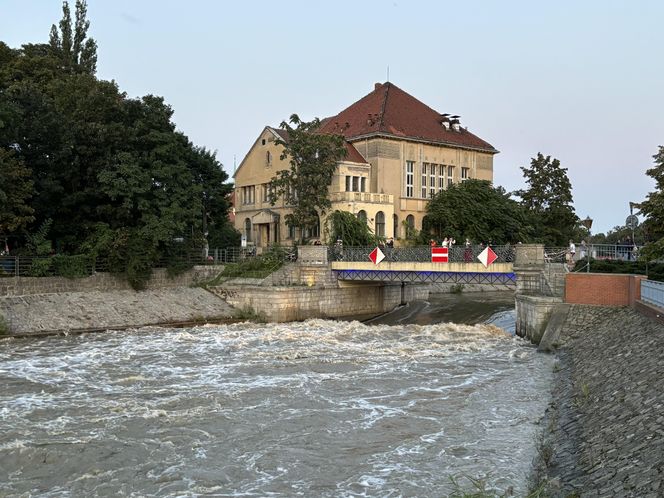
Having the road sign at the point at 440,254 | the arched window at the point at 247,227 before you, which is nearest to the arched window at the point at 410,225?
the arched window at the point at 247,227

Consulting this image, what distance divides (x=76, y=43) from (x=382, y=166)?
107ft

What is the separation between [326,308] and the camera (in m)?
42.5

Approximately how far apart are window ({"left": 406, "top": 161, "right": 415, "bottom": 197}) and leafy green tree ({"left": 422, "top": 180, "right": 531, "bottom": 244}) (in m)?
2.22

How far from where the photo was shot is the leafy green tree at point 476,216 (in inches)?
2149

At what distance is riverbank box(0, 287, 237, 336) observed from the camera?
32.4 metres

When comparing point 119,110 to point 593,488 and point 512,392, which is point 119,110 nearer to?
point 512,392

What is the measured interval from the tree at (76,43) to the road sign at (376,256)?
3849 centimetres

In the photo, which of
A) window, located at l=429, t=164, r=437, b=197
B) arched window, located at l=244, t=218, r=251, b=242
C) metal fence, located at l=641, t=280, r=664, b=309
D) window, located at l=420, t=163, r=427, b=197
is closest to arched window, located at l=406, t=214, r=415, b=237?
window, located at l=420, t=163, r=427, b=197

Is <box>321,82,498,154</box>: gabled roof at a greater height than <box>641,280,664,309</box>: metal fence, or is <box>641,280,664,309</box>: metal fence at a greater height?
<box>321,82,498,154</box>: gabled roof

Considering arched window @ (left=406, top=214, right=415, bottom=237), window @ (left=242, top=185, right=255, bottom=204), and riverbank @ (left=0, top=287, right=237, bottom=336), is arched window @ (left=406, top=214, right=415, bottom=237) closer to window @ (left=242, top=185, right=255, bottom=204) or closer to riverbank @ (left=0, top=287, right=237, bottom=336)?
window @ (left=242, top=185, right=255, bottom=204)

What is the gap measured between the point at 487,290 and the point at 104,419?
4853 cm

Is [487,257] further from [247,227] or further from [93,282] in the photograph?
[247,227]

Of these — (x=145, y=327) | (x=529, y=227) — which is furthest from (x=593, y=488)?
(x=529, y=227)

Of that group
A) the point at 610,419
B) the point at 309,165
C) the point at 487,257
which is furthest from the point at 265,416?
the point at 309,165
